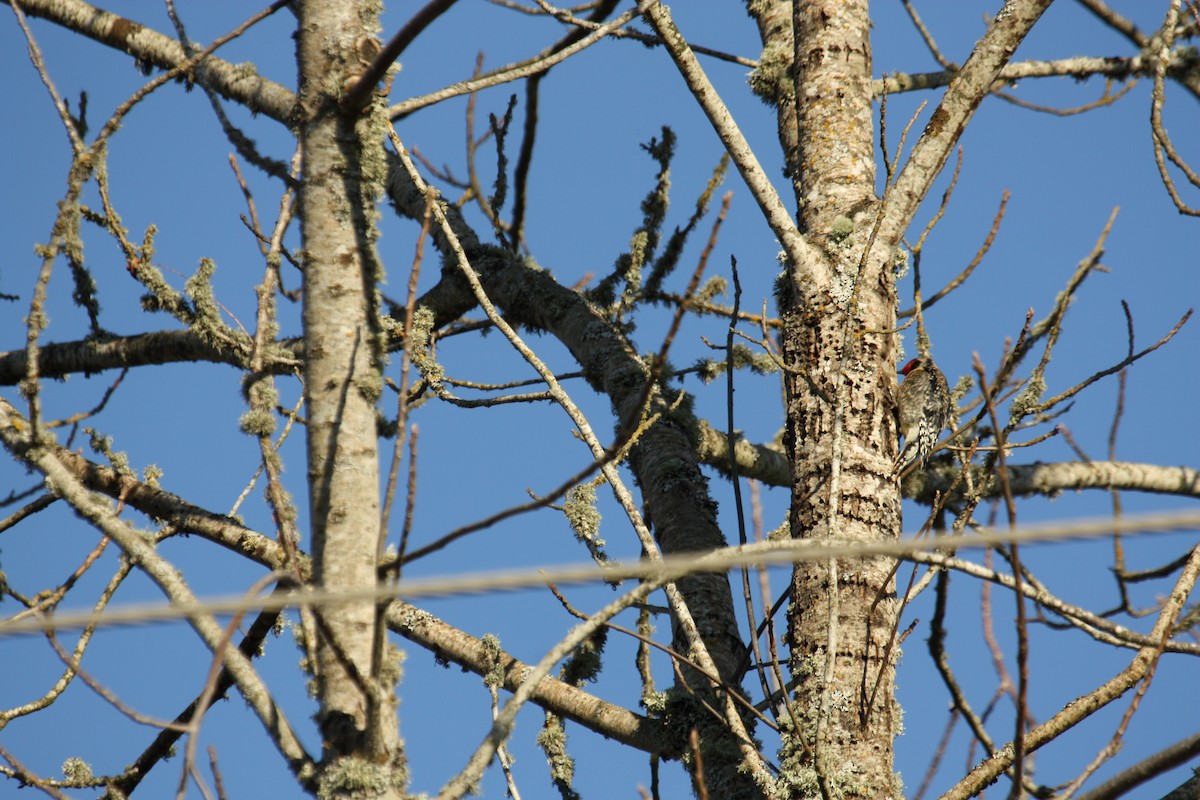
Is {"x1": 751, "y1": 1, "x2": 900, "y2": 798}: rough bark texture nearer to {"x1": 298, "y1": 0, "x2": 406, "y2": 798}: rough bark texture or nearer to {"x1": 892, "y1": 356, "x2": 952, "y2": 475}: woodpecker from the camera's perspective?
{"x1": 298, "y1": 0, "x2": 406, "y2": 798}: rough bark texture

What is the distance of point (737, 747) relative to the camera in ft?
7.80

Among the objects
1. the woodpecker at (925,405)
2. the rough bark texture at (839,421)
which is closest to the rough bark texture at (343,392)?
the rough bark texture at (839,421)

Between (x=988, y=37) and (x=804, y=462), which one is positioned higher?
(x=988, y=37)

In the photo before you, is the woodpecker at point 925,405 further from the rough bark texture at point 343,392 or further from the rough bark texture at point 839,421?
the rough bark texture at point 343,392

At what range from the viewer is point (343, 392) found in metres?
1.84

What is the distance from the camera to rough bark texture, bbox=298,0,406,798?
159 centimetres

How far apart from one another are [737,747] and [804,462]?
2.14 feet

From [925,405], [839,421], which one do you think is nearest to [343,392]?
[839,421]

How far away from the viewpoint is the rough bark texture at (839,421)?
214 centimetres

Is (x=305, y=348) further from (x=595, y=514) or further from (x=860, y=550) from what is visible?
(x=595, y=514)

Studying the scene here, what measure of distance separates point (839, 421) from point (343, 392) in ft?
3.54

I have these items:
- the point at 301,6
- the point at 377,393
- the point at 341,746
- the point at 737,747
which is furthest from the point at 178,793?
the point at 301,6

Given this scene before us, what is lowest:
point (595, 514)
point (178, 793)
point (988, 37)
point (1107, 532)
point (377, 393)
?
point (178, 793)

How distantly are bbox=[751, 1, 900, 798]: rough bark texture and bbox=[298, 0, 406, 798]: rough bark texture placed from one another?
0.87 m
